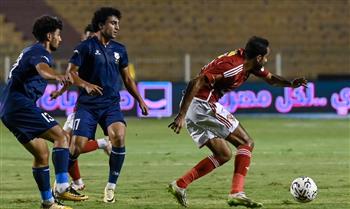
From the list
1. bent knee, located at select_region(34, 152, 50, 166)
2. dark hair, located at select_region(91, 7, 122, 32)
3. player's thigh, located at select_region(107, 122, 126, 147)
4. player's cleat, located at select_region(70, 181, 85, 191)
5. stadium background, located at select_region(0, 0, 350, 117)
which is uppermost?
dark hair, located at select_region(91, 7, 122, 32)

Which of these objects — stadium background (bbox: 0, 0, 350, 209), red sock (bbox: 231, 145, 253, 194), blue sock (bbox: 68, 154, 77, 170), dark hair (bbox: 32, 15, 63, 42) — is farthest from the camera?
stadium background (bbox: 0, 0, 350, 209)

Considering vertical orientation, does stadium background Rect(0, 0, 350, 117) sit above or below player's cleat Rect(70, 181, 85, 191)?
Result: below

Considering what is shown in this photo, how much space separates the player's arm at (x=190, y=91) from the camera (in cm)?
944

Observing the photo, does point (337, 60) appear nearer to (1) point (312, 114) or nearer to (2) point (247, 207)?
(1) point (312, 114)

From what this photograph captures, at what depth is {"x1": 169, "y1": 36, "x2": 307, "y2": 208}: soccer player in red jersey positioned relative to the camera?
32.0ft

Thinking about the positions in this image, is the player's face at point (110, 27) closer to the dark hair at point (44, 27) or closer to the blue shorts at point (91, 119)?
the blue shorts at point (91, 119)

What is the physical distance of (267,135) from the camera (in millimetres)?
21016

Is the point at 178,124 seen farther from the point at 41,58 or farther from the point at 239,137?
the point at 41,58

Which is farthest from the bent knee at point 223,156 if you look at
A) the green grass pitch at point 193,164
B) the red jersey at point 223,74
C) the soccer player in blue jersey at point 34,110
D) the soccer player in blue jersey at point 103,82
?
the soccer player in blue jersey at point 34,110

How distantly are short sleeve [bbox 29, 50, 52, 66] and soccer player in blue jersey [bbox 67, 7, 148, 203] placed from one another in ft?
4.10

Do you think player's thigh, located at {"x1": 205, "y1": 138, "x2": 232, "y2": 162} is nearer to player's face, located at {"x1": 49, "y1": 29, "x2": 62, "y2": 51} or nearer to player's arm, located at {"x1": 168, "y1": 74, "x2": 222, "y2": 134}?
player's arm, located at {"x1": 168, "y1": 74, "x2": 222, "y2": 134}

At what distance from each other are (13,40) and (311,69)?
10230 mm

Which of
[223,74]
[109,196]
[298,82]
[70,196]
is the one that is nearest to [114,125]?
[109,196]

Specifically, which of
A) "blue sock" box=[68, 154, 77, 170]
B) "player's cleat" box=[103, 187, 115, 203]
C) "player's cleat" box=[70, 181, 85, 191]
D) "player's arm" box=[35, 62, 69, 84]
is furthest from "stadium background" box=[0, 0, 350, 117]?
"player's arm" box=[35, 62, 69, 84]
